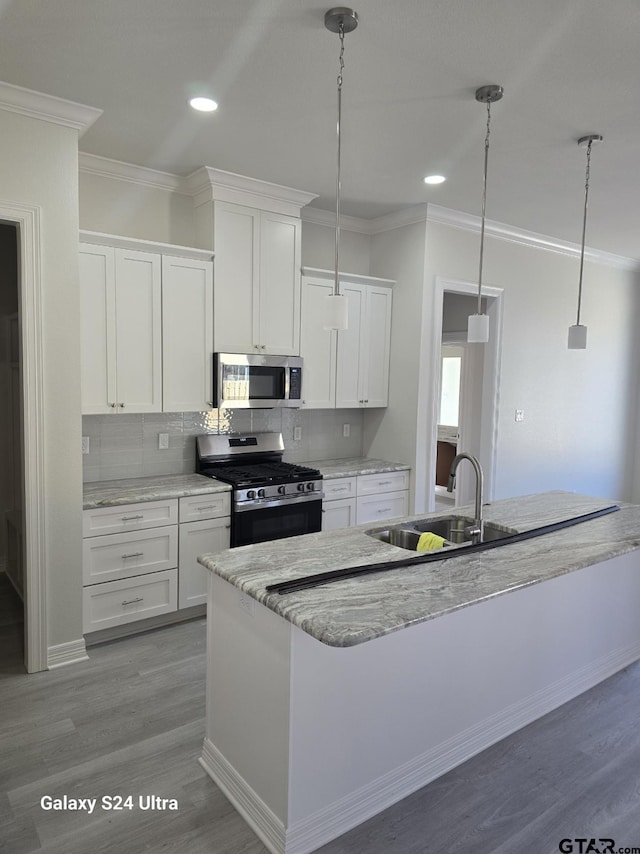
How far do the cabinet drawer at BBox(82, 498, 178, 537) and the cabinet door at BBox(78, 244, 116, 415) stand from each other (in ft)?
1.92

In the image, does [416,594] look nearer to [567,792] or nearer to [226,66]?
[567,792]

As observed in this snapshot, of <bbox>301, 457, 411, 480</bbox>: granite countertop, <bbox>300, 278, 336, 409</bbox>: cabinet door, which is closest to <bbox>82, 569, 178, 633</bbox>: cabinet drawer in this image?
<bbox>301, 457, 411, 480</bbox>: granite countertop

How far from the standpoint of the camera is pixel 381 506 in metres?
4.57

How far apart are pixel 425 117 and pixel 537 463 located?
3.77 meters

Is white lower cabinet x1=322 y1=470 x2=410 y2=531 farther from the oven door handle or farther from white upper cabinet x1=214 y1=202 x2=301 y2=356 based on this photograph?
white upper cabinet x1=214 y1=202 x2=301 y2=356

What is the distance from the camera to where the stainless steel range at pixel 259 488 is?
3.76 m

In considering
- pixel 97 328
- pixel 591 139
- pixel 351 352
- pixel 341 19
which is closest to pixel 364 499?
pixel 351 352

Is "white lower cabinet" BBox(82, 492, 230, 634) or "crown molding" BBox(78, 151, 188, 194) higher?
"crown molding" BBox(78, 151, 188, 194)

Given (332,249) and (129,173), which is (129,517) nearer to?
(129,173)

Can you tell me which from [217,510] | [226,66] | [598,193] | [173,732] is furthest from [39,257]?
[598,193]

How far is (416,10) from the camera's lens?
2035 mm

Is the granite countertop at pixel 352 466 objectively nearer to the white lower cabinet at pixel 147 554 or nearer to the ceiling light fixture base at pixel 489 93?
the white lower cabinet at pixel 147 554

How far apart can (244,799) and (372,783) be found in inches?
18.5

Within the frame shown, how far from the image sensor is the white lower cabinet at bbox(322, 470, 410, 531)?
168 inches
